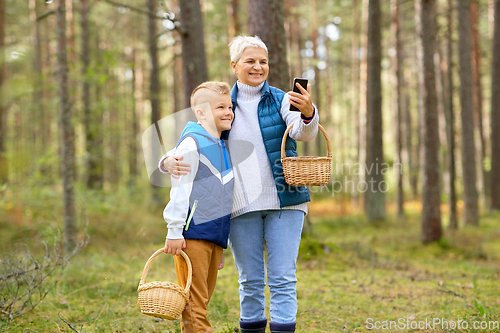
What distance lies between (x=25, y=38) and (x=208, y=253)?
2154 cm

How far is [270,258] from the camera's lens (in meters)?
2.87

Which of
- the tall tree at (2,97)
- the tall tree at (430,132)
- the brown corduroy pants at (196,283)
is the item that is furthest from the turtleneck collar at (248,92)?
the tall tree at (2,97)

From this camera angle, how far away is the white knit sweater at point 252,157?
111 inches

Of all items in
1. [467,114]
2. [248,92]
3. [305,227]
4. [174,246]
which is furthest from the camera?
[467,114]

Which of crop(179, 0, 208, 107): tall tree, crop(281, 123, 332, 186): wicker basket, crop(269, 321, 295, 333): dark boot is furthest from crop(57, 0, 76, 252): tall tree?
crop(281, 123, 332, 186): wicker basket

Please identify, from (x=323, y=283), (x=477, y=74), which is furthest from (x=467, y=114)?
(x=323, y=283)

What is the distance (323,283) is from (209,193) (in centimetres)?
309

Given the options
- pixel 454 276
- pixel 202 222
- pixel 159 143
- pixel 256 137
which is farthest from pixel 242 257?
pixel 454 276

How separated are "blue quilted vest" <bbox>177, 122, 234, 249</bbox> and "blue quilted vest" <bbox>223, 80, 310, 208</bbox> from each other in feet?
0.80

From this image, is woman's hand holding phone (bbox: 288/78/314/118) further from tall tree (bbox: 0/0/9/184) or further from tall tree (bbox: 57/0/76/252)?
tall tree (bbox: 0/0/9/184)

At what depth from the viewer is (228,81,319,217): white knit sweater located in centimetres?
281

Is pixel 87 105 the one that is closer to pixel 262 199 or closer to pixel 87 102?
pixel 87 102

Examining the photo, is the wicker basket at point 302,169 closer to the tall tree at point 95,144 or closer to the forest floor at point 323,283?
the forest floor at point 323,283

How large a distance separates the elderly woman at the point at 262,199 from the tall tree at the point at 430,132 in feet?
19.4
